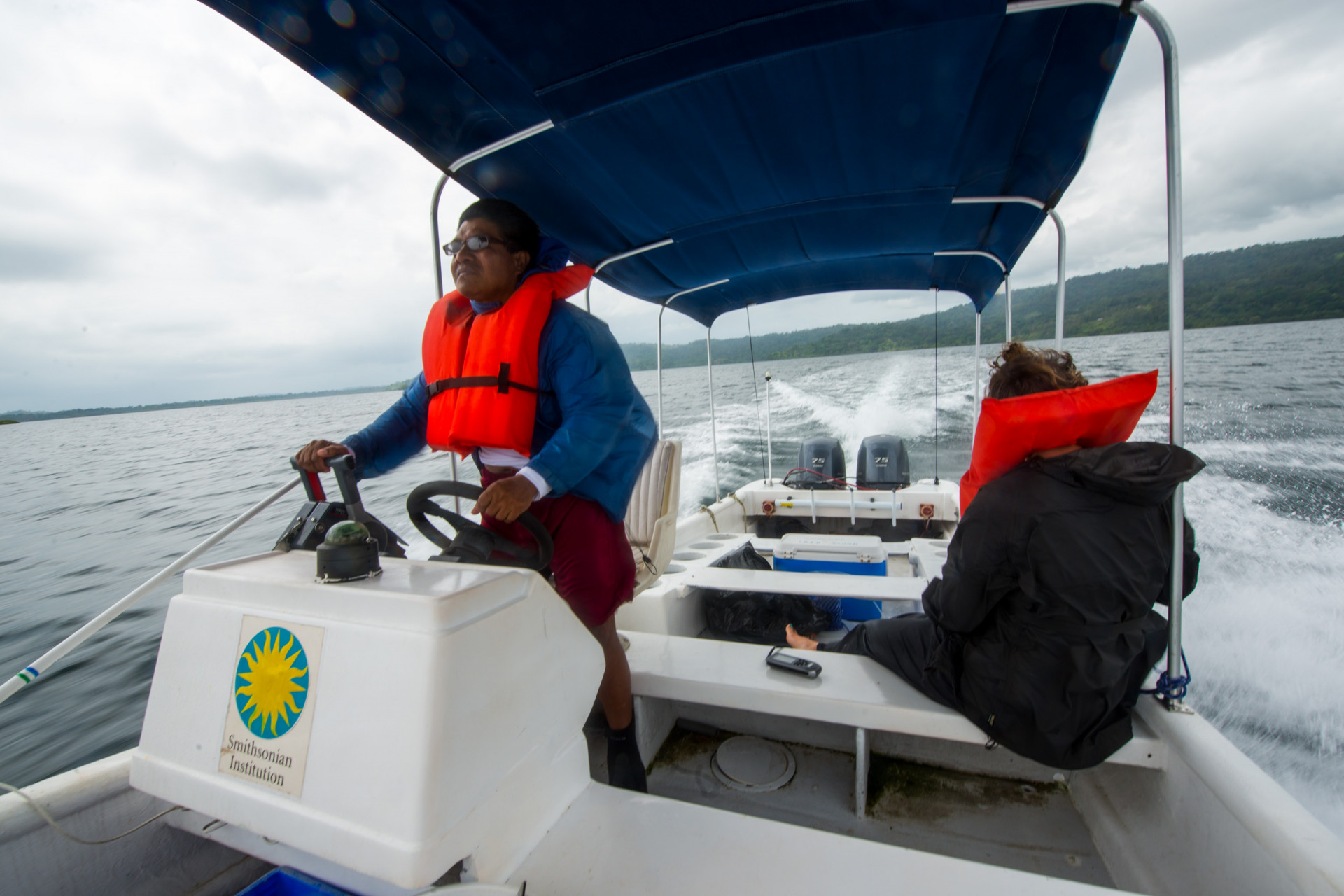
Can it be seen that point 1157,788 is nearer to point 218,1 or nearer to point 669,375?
point 218,1

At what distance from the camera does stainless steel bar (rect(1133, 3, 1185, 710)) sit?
1.36 meters

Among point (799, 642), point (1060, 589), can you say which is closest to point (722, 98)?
point (1060, 589)

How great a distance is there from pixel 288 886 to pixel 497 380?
1033mm

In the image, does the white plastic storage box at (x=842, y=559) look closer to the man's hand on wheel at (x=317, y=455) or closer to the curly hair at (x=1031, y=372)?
the curly hair at (x=1031, y=372)

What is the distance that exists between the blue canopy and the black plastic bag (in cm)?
164

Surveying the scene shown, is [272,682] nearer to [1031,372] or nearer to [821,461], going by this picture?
[1031,372]

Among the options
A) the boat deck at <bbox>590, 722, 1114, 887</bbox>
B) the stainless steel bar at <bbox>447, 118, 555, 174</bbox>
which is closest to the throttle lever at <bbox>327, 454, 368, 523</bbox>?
the stainless steel bar at <bbox>447, 118, 555, 174</bbox>

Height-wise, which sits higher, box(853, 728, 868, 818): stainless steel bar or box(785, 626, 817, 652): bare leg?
box(785, 626, 817, 652): bare leg

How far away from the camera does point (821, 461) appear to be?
211 inches

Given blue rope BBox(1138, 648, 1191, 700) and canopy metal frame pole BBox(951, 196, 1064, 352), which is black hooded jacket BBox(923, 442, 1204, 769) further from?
canopy metal frame pole BBox(951, 196, 1064, 352)

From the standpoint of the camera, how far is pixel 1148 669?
1.42 metres

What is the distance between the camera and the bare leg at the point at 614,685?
1.54m

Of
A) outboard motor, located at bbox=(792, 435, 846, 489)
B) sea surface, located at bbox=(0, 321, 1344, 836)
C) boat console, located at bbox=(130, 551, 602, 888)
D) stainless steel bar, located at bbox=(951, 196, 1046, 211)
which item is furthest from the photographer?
outboard motor, located at bbox=(792, 435, 846, 489)

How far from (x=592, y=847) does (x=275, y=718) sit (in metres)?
0.59
